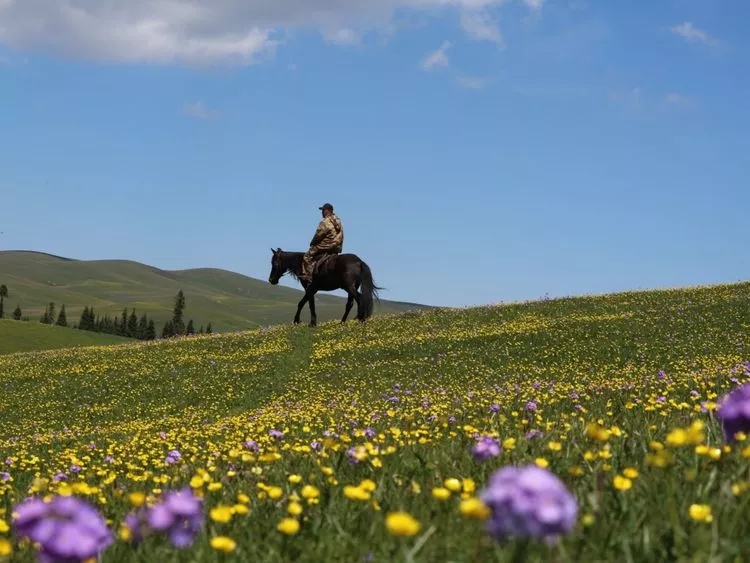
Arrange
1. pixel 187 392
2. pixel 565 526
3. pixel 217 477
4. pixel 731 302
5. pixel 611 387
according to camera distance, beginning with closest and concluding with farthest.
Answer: pixel 565 526 < pixel 217 477 < pixel 611 387 < pixel 187 392 < pixel 731 302

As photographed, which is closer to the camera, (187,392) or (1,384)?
(187,392)

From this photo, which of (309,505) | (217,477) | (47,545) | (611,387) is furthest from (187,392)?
(47,545)

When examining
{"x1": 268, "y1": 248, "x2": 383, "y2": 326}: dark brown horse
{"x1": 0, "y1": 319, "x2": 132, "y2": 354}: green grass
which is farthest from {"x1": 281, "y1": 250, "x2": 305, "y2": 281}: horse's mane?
{"x1": 0, "y1": 319, "x2": 132, "y2": 354}: green grass

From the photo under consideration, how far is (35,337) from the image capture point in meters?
91.6

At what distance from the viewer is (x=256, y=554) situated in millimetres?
3592

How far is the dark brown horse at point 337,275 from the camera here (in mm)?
32594

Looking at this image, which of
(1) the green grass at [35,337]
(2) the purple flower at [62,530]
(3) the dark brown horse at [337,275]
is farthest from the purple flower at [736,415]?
(1) the green grass at [35,337]

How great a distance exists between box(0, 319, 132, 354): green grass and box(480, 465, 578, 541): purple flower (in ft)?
288

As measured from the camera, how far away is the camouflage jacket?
34.3 m

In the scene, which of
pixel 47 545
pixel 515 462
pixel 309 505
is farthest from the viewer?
pixel 515 462

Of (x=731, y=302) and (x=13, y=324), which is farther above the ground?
(x=731, y=302)

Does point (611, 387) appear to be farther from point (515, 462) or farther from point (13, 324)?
point (13, 324)

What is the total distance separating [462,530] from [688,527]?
1.05 metres

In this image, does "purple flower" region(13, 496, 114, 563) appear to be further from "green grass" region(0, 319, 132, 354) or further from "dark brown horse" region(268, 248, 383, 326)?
"green grass" region(0, 319, 132, 354)
